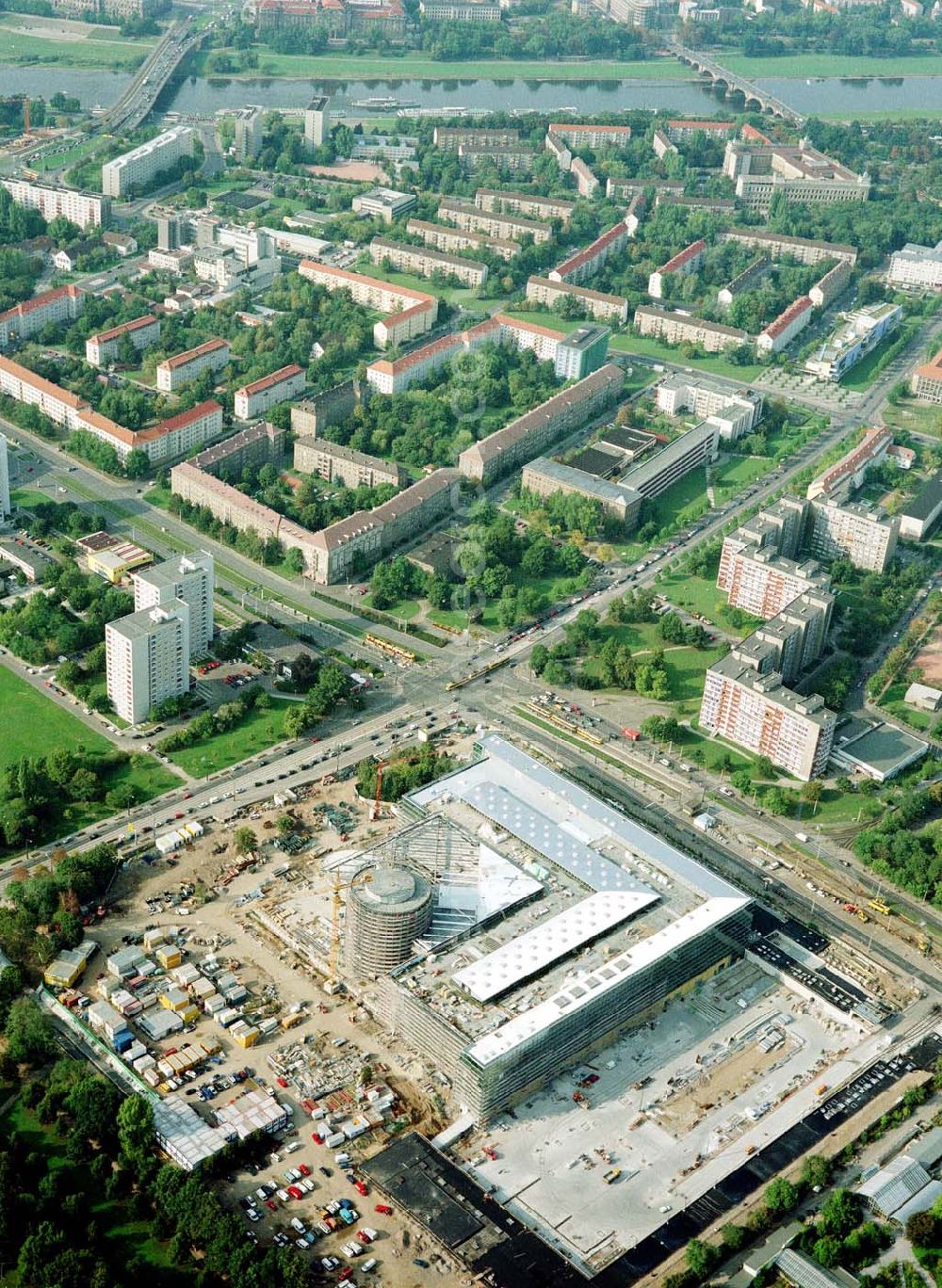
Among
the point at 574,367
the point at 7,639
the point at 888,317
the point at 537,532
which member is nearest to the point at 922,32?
the point at 888,317

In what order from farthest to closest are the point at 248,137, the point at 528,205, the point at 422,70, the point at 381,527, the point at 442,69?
the point at 442,69 → the point at 422,70 → the point at 248,137 → the point at 528,205 → the point at 381,527

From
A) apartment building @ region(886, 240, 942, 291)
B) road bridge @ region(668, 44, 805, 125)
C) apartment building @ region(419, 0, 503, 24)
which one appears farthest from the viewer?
apartment building @ region(419, 0, 503, 24)

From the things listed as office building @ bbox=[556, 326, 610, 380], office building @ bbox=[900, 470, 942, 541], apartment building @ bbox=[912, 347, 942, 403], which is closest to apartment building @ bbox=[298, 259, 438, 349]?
office building @ bbox=[556, 326, 610, 380]

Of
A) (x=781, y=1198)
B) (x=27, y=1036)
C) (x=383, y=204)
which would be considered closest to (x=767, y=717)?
(x=781, y=1198)

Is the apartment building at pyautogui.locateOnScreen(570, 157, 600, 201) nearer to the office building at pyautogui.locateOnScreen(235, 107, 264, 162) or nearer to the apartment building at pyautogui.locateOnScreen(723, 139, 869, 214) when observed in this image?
the apartment building at pyautogui.locateOnScreen(723, 139, 869, 214)

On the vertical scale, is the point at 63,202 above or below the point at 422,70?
below

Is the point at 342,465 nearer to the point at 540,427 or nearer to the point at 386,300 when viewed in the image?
the point at 540,427

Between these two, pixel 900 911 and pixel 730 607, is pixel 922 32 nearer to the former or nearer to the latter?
pixel 730 607
